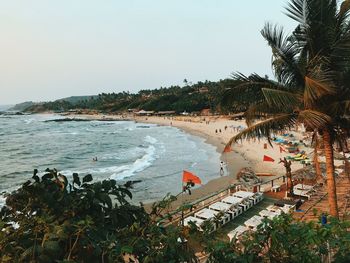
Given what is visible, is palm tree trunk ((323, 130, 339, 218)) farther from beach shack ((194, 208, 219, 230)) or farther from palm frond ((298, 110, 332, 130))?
beach shack ((194, 208, 219, 230))

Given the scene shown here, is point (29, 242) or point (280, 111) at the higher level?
point (280, 111)

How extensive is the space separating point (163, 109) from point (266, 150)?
8328 cm

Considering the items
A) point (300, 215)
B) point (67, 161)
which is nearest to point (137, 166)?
point (67, 161)

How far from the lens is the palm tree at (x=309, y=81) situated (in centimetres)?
641

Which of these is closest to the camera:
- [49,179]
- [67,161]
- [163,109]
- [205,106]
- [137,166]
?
[49,179]

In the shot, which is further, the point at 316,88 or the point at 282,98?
the point at 282,98

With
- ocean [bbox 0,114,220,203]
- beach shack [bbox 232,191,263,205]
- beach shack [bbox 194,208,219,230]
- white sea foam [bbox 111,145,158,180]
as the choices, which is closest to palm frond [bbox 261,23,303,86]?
beach shack [bbox 194,208,219,230]

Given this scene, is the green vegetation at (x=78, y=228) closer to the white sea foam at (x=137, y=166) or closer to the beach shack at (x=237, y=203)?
the beach shack at (x=237, y=203)

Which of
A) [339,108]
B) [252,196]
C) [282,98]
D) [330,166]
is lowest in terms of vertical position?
[252,196]

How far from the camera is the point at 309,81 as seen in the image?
20.0 ft

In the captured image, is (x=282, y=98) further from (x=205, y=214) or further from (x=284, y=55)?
(x=205, y=214)

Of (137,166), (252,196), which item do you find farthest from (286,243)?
(137,166)

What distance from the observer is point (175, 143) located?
49.4 metres

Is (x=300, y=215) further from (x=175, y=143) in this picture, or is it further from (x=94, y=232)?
(x=175, y=143)
